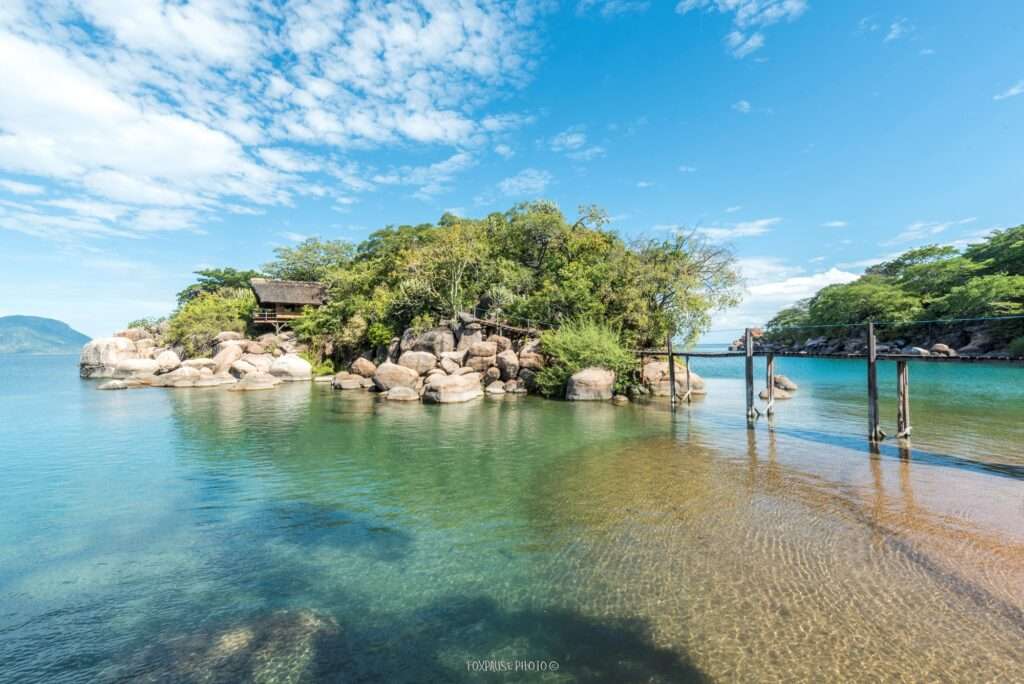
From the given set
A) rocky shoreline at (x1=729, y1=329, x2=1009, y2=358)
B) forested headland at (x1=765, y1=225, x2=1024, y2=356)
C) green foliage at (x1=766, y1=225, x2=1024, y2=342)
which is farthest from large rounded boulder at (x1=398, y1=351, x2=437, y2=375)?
green foliage at (x1=766, y1=225, x2=1024, y2=342)

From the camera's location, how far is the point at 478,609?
211 inches

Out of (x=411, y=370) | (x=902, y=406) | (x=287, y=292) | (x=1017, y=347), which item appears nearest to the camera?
(x=902, y=406)

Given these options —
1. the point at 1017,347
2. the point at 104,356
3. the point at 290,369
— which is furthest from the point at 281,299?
the point at 1017,347

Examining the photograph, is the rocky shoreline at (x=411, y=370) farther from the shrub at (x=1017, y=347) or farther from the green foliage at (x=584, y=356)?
the shrub at (x=1017, y=347)

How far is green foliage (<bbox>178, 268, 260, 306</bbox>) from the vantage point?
53812 millimetres

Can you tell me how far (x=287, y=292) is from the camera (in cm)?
4194

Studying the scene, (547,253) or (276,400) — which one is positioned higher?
(547,253)

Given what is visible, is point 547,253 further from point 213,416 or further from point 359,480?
point 359,480

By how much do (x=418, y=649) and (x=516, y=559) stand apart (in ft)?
7.24

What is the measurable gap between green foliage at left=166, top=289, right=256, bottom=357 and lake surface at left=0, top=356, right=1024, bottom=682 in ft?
95.1

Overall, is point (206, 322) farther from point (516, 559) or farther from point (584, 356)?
point (516, 559)

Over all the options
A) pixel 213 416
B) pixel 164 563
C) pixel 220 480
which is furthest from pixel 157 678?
pixel 213 416

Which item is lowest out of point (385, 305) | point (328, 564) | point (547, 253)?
point (328, 564)

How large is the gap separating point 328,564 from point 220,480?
5972mm
